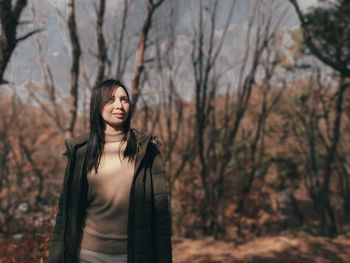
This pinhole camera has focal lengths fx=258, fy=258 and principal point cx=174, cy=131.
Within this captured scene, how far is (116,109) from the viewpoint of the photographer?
56.6 inches

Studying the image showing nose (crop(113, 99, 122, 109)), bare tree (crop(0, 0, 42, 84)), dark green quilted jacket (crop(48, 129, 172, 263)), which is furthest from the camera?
bare tree (crop(0, 0, 42, 84))

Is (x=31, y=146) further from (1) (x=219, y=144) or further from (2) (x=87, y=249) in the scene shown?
(2) (x=87, y=249)

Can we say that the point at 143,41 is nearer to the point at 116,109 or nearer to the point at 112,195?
the point at 116,109

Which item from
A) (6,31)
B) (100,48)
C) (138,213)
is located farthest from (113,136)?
(100,48)

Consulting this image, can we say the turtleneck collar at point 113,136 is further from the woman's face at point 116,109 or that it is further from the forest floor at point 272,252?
the forest floor at point 272,252

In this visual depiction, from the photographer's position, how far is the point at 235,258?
493cm

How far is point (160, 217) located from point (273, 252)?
187 inches

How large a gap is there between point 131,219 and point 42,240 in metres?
2.24

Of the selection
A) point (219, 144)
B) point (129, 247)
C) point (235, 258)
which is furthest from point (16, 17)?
point (219, 144)

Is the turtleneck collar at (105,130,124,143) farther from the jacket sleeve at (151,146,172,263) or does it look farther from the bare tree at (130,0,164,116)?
the bare tree at (130,0,164,116)

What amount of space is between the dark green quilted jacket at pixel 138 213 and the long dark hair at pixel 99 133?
1.9 inches

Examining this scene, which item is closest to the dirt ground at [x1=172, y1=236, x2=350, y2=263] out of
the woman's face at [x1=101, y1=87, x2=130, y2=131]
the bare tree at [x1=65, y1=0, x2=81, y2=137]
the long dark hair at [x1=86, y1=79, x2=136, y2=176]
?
the bare tree at [x1=65, y1=0, x2=81, y2=137]

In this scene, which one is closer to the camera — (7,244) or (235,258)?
(7,244)

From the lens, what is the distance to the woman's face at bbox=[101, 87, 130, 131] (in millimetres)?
1442
